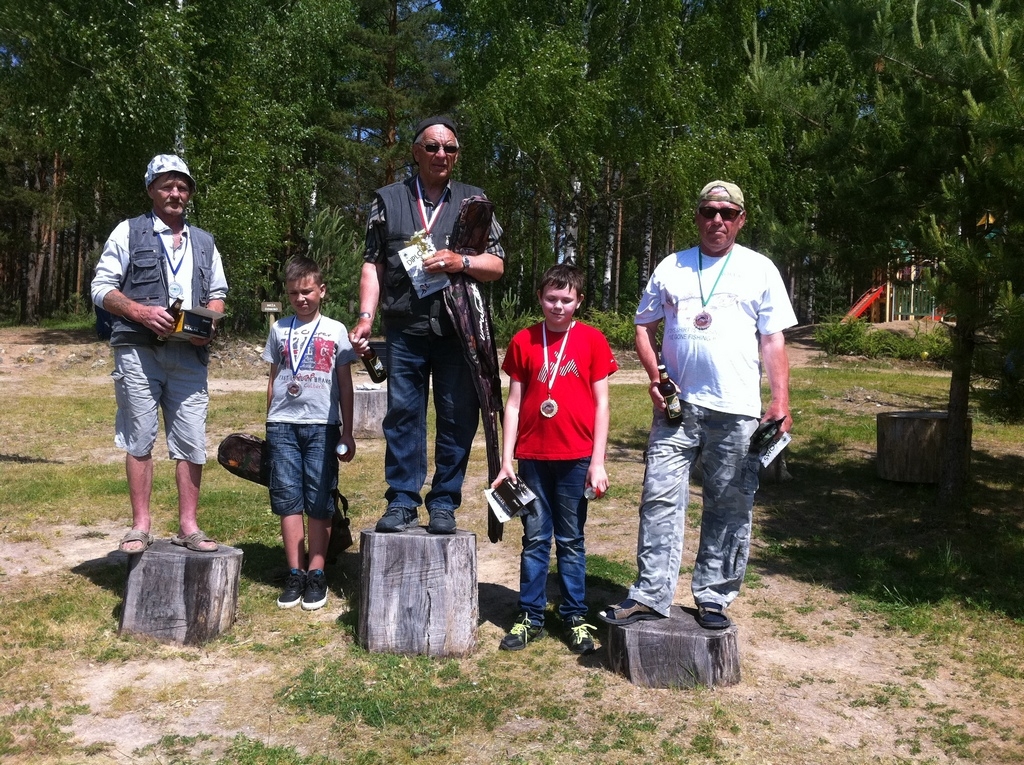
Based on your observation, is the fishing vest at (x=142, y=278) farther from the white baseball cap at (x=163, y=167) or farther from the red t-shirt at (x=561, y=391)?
the red t-shirt at (x=561, y=391)

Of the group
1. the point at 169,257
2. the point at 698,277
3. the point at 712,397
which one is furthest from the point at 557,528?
the point at 169,257

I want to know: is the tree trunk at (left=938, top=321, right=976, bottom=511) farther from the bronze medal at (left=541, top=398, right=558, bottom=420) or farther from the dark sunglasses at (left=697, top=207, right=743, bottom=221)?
the bronze medal at (left=541, top=398, right=558, bottom=420)

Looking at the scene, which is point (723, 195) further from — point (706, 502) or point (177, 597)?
point (177, 597)

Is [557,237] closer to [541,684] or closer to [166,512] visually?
[166,512]

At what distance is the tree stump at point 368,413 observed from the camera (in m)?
9.99

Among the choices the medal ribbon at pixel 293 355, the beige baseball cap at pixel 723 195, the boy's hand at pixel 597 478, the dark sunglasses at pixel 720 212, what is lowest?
the boy's hand at pixel 597 478

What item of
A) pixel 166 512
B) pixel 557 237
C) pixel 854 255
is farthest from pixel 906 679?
pixel 557 237

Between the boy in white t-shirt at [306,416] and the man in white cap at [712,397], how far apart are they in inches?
61.8

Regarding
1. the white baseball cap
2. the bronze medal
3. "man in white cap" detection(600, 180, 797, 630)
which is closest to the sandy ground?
"man in white cap" detection(600, 180, 797, 630)

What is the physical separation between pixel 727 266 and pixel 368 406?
658 cm

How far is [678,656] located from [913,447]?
14.8 feet

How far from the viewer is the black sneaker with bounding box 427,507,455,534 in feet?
13.8

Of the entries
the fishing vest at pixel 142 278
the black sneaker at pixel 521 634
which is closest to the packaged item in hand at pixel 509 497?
the black sneaker at pixel 521 634

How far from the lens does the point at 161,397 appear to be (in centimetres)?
464
